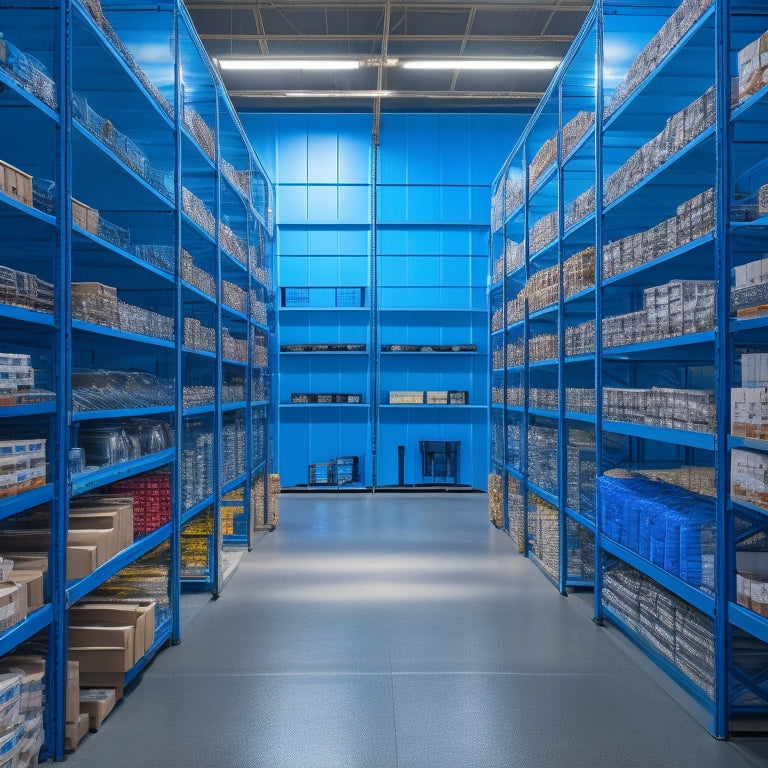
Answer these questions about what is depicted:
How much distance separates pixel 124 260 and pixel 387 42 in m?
7.15

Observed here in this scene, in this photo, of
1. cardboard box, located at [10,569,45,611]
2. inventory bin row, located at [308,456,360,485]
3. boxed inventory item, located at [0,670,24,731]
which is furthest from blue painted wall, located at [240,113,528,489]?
boxed inventory item, located at [0,670,24,731]

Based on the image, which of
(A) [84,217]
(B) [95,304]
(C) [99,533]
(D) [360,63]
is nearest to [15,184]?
(A) [84,217]

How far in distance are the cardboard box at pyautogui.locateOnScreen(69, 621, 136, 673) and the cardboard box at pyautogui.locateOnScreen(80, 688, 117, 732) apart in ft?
0.36

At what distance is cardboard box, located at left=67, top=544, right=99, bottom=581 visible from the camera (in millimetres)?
3324

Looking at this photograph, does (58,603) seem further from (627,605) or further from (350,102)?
(350,102)

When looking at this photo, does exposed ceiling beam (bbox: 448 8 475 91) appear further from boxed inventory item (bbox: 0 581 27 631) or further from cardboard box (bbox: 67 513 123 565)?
boxed inventory item (bbox: 0 581 27 631)

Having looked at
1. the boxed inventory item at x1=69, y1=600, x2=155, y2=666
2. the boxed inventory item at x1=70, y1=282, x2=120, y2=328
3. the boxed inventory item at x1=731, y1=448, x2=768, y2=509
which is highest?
the boxed inventory item at x1=70, y1=282, x2=120, y2=328

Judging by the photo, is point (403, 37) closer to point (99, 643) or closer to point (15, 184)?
point (15, 184)

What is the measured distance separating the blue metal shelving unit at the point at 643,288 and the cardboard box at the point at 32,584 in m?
2.84

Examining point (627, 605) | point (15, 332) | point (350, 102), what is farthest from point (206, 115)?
point (350, 102)

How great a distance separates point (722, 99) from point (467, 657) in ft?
10.6

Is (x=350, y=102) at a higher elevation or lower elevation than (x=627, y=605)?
higher

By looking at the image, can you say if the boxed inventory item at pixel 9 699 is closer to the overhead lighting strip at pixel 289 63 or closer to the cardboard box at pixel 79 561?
the cardboard box at pixel 79 561

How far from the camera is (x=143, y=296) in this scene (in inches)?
212
